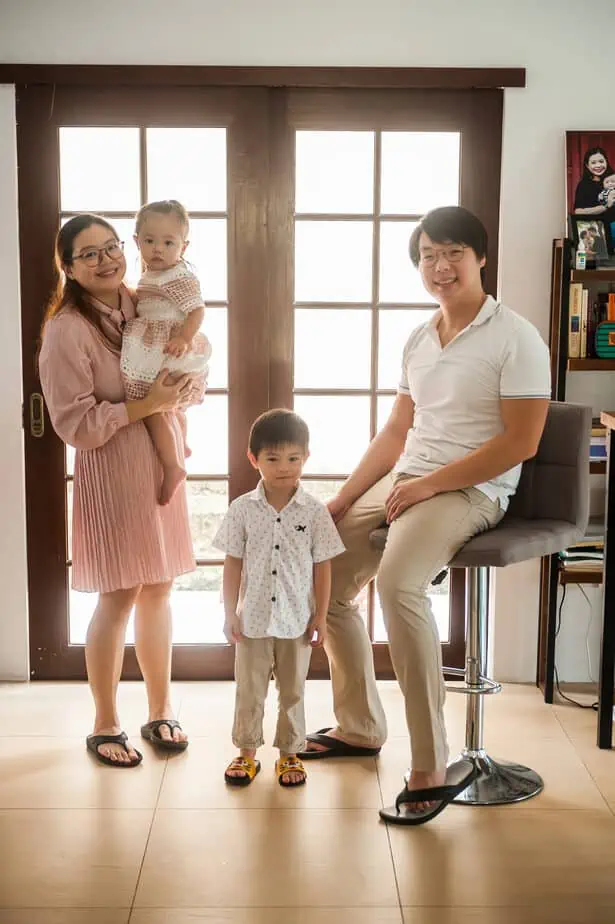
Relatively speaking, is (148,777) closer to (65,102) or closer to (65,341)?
(65,341)

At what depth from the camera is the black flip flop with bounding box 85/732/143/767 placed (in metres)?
2.92

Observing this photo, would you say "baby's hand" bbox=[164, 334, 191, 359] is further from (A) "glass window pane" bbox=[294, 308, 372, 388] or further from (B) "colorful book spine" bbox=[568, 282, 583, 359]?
(B) "colorful book spine" bbox=[568, 282, 583, 359]

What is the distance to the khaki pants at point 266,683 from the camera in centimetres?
275

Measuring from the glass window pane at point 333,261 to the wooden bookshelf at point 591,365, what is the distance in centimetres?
77

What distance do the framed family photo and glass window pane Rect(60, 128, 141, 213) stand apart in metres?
1.49

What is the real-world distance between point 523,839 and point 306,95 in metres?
2.45

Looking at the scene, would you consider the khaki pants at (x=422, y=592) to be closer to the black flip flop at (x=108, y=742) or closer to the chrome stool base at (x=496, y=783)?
the chrome stool base at (x=496, y=783)

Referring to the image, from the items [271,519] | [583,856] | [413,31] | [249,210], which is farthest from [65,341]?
[583,856]

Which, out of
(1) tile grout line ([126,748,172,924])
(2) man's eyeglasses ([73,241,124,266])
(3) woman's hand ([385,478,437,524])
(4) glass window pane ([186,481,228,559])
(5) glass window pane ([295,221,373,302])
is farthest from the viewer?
(4) glass window pane ([186,481,228,559])

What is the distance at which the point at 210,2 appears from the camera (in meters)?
3.34

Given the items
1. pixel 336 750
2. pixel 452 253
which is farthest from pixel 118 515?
pixel 452 253

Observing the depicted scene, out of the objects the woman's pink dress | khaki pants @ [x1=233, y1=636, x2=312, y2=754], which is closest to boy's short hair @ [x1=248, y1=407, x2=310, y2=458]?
the woman's pink dress

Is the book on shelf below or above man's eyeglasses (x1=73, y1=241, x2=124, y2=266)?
below

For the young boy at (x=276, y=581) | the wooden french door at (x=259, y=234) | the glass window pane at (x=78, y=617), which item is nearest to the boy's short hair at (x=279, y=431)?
the young boy at (x=276, y=581)
